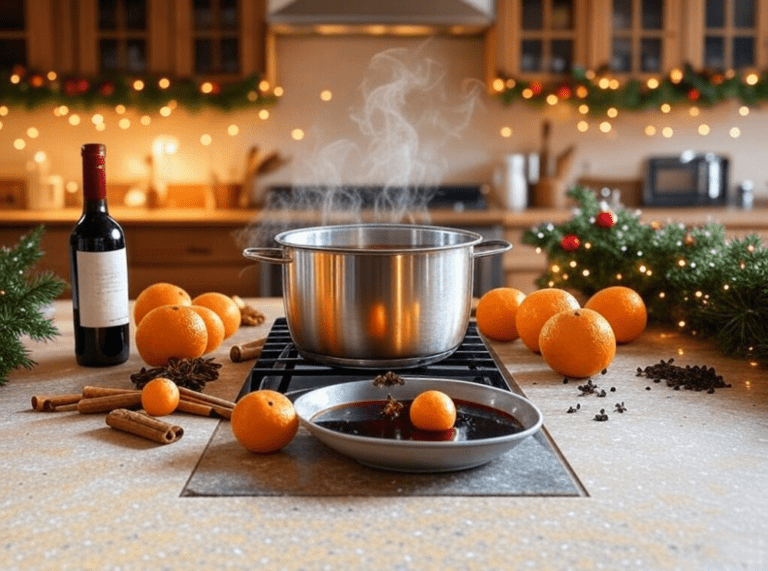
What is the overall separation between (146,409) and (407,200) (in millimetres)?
2931

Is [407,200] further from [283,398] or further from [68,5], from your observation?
[283,398]

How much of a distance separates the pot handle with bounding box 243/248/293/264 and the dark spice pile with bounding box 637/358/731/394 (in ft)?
1.71

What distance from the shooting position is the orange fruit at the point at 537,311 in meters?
1.40

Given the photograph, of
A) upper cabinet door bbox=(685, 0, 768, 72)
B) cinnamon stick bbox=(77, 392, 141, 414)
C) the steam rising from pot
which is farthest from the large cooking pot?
upper cabinet door bbox=(685, 0, 768, 72)

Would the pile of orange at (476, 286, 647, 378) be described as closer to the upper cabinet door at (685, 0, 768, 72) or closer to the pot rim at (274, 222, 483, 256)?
the pot rim at (274, 222, 483, 256)

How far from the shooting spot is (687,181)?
410 cm

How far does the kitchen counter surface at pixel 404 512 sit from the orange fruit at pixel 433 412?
0.42 feet

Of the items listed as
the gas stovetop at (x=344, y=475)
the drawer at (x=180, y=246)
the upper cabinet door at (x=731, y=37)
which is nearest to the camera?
the gas stovetop at (x=344, y=475)

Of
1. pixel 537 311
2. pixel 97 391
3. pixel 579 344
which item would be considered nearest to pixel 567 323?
pixel 579 344

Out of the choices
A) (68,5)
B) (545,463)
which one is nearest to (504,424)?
(545,463)

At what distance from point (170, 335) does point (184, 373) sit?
8cm

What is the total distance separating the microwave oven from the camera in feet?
13.3

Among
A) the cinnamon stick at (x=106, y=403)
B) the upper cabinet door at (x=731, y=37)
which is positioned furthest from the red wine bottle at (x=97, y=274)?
the upper cabinet door at (x=731, y=37)

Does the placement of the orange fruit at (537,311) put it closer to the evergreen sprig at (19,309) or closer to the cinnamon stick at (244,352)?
the cinnamon stick at (244,352)
